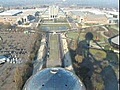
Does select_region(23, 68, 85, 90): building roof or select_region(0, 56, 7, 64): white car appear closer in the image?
select_region(23, 68, 85, 90): building roof

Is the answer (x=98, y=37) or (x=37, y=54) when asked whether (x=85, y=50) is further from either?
(x=98, y=37)

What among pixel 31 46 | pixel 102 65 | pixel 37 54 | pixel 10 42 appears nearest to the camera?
pixel 102 65

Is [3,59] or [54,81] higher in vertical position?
[54,81]

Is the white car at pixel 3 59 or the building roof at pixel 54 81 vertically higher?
the building roof at pixel 54 81

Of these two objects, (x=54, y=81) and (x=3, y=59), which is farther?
(x=3, y=59)

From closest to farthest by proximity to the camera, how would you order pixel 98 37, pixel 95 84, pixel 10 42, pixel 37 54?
pixel 95 84, pixel 37 54, pixel 10 42, pixel 98 37

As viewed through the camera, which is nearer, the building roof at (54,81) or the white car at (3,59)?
the building roof at (54,81)

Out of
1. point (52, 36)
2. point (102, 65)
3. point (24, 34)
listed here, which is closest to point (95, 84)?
point (102, 65)

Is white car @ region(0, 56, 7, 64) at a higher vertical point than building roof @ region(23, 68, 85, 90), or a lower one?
lower
